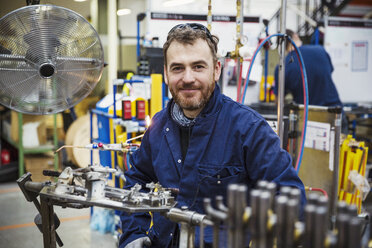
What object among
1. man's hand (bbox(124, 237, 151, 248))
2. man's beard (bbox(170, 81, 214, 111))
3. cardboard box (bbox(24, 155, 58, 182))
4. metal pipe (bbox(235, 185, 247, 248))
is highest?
man's beard (bbox(170, 81, 214, 111))

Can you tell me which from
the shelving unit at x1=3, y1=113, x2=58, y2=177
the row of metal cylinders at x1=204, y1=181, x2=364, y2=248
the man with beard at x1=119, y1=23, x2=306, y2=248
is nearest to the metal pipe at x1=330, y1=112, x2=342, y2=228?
the man with beard at x1=119, y1=23, x2=306, y2=248

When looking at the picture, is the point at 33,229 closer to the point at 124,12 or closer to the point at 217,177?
the point at 217,177

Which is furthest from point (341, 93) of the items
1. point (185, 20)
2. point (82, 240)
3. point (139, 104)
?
point (82, 240)

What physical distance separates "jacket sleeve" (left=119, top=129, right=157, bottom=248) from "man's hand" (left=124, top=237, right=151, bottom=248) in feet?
0.22

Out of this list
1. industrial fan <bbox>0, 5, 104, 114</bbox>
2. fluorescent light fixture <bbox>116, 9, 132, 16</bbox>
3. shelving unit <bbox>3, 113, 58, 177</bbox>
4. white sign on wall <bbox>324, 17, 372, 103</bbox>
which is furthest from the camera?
fluorescent light fixture <bbox>116, 9, 132, 16</bbox>

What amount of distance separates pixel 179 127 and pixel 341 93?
4.76 meters

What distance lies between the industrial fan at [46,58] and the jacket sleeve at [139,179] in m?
0.49

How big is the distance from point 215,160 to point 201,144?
8cm

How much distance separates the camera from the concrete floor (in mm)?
3309

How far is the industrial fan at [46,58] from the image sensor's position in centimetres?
171

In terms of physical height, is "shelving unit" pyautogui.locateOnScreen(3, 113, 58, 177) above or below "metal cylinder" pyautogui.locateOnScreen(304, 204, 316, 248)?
below

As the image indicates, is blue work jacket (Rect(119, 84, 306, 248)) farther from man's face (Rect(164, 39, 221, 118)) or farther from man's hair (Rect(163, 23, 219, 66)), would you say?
man's hair (Rect(163, 23, 219, 66))

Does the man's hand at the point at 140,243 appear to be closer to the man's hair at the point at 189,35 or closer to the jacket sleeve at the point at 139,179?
the jacket sleeve at the point at 139,179

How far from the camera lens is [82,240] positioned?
3.39m
